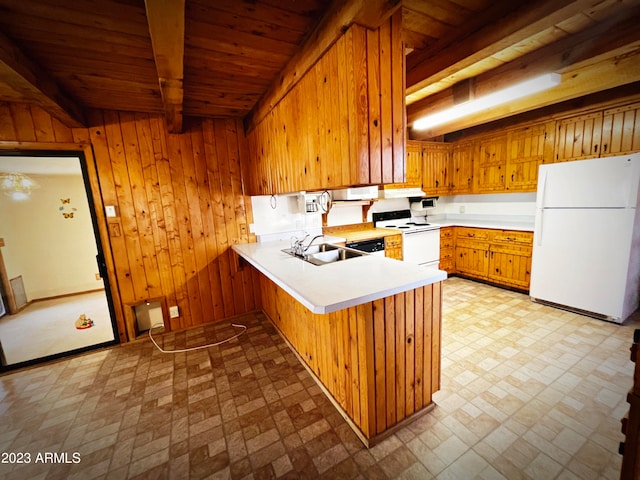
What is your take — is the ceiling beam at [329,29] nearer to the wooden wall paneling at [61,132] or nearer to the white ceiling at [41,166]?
the wooden wall paneling at [61,132]

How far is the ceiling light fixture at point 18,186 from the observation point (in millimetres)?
3365

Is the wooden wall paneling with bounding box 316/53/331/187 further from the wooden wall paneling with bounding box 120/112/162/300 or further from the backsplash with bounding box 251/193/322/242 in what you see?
the wooden wall paneling with bounding box 120/112/162/300

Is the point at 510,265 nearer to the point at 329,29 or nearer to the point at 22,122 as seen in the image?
the point at 329,29

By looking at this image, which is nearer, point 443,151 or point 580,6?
point 580,6

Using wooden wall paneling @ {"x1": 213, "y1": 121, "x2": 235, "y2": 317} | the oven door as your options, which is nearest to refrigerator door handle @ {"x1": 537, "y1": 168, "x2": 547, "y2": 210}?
the oven door

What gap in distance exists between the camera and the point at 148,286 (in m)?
2.88

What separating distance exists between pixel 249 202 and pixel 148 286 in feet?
4.87

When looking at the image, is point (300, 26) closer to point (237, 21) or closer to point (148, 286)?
point (237, 21)

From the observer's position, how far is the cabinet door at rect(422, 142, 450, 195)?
4223mm

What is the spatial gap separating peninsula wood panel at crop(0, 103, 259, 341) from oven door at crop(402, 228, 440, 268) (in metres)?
2.23

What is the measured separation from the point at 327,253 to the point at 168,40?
1907mm

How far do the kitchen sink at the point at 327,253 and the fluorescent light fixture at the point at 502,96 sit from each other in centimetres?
171

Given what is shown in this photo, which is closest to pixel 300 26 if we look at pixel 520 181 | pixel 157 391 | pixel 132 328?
pixel 157 391

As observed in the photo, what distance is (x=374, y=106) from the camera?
130 centimetres
